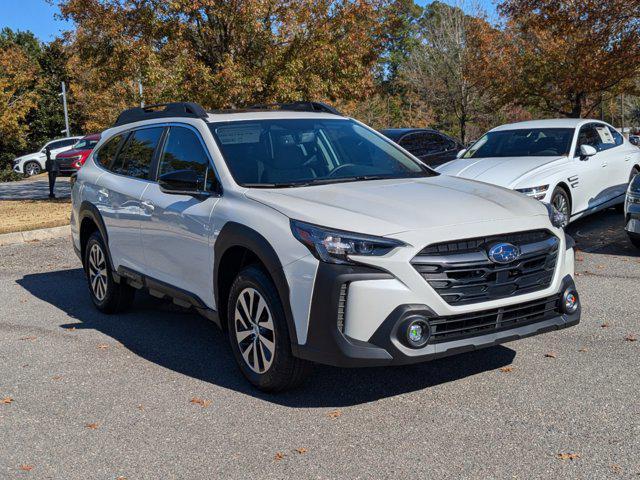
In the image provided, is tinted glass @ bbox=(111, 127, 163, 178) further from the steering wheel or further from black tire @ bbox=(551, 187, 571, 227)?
black tire @ bbox=(551, 187, 571, 227)

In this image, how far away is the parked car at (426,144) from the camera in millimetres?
15688

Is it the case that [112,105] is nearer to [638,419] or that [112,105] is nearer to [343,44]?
[343,44]

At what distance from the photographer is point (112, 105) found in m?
38.5

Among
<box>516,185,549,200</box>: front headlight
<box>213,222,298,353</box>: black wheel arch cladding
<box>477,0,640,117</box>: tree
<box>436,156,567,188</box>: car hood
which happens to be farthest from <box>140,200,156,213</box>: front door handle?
<box>477,0,640,117</box>: tree

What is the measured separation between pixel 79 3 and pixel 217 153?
43.7 ft

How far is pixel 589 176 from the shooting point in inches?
412

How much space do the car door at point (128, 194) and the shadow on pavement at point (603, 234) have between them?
18.7ft

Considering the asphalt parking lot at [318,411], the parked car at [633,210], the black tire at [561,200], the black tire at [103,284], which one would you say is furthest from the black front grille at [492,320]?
the black tire at [561,200]

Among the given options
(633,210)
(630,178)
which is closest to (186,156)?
(633,210)

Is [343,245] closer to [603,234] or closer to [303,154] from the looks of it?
[303,154]

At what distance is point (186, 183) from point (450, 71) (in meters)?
30.3

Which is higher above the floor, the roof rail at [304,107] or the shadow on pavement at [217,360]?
the roof rail at [304,107]

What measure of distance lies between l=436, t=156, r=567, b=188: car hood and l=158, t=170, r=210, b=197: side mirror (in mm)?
4880

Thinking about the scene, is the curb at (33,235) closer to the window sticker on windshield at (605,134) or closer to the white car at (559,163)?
the white car at (559,163)
